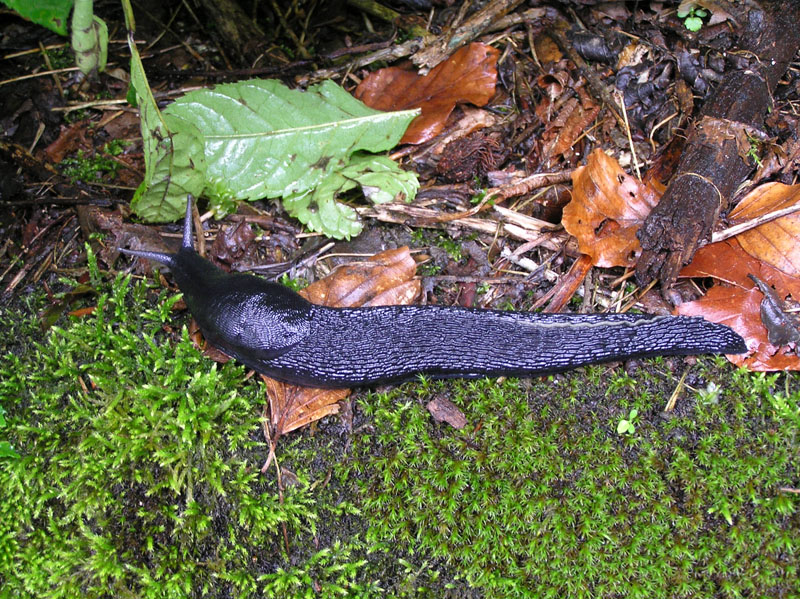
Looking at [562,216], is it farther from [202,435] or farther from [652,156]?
[202,435]

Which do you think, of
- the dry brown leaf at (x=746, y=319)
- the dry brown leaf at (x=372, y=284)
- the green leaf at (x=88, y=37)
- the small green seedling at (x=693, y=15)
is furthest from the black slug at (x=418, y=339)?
the small green seedling at (x=693, y=15)

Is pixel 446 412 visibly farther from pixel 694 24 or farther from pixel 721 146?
pixel 694 24

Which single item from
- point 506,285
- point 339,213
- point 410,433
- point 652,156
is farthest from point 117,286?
point 652,156

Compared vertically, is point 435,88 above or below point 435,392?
above

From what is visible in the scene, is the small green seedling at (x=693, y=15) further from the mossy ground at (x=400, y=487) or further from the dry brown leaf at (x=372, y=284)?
the dry brown leaf at (x=372, y=284)

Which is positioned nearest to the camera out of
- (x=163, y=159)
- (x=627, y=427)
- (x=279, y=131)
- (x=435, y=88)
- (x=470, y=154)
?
(x=627, y=427)

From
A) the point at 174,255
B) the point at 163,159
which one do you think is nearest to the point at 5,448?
the point at 174,255
